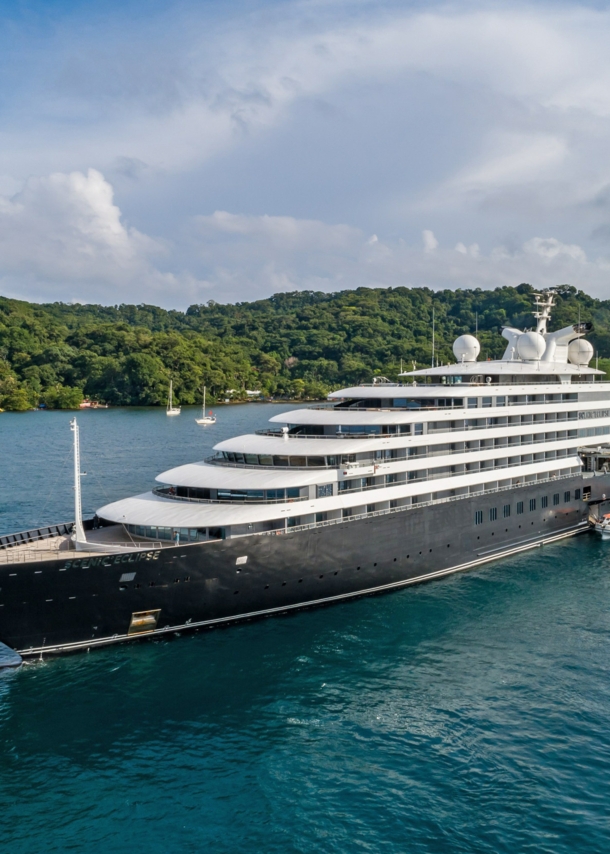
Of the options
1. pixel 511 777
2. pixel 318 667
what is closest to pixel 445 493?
pixel 318 667

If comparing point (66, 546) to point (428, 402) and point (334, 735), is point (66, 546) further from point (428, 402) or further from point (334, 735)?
point (428, 402)

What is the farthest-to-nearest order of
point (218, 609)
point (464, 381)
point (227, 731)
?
1. point (464, 381)
2. point (218, 609)
3. point (227, 731)

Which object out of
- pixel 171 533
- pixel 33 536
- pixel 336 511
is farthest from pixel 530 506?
pixel 33 536

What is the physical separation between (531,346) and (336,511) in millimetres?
20385

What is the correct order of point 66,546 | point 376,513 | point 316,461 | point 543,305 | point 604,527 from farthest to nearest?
point 543,305
point 604,527
point 316,461
point 376,513
point 66,546

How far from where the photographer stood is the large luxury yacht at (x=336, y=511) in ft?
87.1

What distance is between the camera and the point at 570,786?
63.4 feet

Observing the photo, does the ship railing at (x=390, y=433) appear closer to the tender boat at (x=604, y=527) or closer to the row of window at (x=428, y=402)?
the row of window at (x=428, y=402)

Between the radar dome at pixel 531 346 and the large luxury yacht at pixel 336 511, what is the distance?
0.46ft

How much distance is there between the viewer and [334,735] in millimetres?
21797

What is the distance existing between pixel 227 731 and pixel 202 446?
5992 centimetres

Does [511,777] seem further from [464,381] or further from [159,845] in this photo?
[464,381]

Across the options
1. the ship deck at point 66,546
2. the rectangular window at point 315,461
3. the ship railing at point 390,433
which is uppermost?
the ship railing at point 390,433

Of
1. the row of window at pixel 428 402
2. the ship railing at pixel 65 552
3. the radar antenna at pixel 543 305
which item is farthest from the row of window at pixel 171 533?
the radar antenna at pixel 543 305
